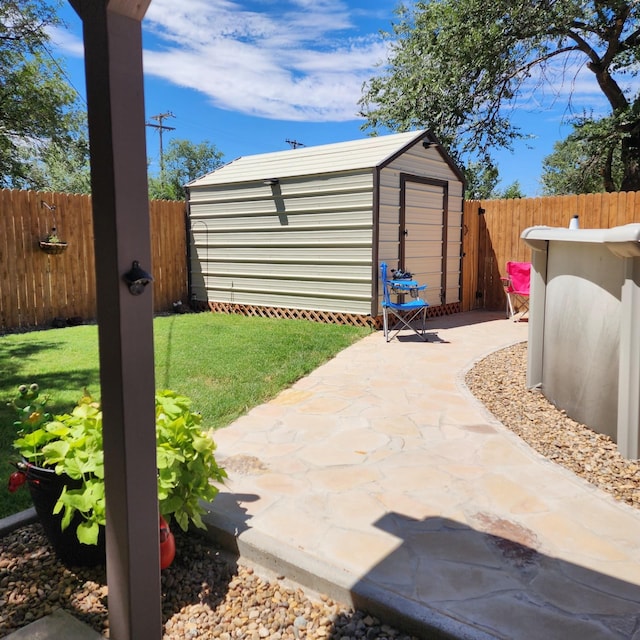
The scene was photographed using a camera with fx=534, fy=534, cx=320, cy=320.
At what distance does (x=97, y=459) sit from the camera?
1.95 metres

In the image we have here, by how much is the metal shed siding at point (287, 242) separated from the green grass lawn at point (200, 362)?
0.63m

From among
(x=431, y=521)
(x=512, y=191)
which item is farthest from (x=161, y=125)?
(x=431, y=521)

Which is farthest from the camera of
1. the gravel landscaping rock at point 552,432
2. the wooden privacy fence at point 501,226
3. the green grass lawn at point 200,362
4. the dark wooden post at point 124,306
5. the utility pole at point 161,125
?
the utility pole at point 161,125

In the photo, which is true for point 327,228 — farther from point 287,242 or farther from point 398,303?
A: point 398,303

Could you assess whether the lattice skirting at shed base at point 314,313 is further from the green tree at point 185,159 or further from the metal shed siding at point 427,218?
the green tree at point 185,159

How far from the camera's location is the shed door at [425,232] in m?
7.93

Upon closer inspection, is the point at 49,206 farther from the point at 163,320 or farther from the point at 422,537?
the point at 422,537

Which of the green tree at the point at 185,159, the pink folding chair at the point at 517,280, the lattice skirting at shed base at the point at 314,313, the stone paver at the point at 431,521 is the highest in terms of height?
the green tree at the point at 185,159

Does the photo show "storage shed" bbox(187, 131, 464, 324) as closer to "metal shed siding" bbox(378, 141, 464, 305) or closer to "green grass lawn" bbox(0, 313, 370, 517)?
"metal shed siding" bbox(378, 141, 464, 305)

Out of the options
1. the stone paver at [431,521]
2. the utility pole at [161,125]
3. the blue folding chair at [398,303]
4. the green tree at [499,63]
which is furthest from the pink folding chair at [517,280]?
the utility pole at [161,125]

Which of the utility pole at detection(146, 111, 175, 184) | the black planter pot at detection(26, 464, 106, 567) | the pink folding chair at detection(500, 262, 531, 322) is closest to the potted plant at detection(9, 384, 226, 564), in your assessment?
the black planter pot at detection(26, 464, 106, 567)

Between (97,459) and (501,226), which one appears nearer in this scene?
(97,459)

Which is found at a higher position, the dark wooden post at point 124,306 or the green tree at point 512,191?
the green tree at point 512,191

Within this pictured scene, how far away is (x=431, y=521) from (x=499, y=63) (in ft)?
38.4
